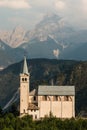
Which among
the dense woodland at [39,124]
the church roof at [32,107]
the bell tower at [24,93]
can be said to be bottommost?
the dense woodland at [39,124]

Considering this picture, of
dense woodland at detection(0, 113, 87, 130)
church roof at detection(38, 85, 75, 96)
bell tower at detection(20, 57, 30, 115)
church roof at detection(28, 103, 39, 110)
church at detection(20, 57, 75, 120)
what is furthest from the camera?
church roof at detection(38, 85, 75, 96)

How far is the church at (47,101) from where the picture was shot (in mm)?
158750

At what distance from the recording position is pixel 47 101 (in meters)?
160

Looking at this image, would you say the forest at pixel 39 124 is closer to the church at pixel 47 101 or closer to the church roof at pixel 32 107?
the church roof at pixel 32 107

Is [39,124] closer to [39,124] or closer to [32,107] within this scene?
[39,124]

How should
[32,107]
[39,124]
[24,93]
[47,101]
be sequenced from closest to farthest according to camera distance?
[39,124] < [32,107] < [47,101] < [24,93]

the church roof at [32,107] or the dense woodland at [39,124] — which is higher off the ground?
the church roof at [32,107]

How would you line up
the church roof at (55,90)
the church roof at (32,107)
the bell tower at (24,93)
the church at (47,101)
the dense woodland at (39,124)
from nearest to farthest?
the dense woodland at (39,124)
the church roof at (32,107)
the bell tower at (24,93)
the church at (47,101)
the church roof at (55,90)

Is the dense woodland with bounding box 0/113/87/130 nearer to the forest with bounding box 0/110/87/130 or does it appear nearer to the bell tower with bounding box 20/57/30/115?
the forest with bounding box 0/110/87/130

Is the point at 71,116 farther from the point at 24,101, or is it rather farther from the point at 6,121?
the point at 6,121

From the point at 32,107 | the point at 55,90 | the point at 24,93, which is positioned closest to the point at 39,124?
the point at 32,107

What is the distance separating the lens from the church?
159m

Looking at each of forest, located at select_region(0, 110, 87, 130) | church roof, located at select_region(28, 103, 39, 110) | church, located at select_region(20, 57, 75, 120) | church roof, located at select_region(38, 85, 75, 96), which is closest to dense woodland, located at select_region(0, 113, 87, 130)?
forest, located at select_region(0, 110, 87, 130)

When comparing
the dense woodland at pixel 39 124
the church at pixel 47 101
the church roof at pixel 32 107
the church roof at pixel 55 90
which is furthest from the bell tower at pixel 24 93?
the dense woodland at pixel 39 124
